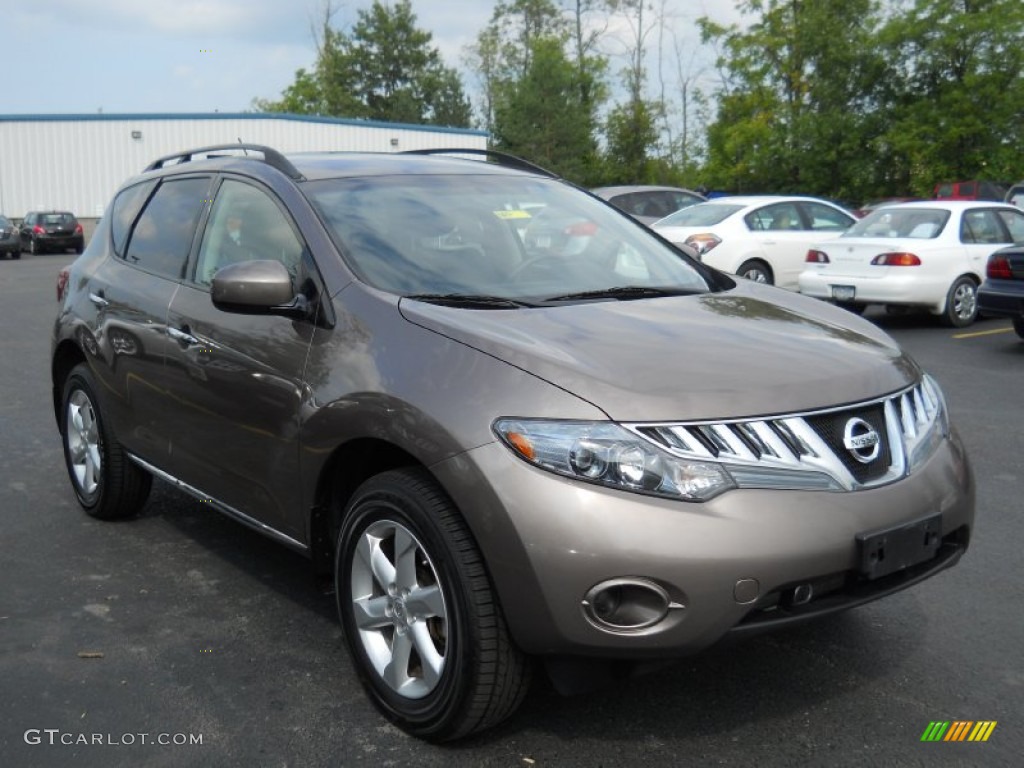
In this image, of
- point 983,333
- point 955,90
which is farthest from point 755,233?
point 955,90

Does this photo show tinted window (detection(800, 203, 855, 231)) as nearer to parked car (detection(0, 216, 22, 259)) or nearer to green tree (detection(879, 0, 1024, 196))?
green tree (detection(879, 0, 1024, 196))

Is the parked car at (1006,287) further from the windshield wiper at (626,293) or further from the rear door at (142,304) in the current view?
the rear door at (142,304)

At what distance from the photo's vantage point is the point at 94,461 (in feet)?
17.0

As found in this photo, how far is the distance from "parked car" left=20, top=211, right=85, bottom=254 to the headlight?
39.1 metres

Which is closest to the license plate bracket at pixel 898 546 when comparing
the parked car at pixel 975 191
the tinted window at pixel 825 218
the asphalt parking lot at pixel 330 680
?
the asphalt parking lot at pixel 330 680

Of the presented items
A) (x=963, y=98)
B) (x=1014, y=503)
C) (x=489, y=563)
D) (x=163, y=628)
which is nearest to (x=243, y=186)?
(x=163, y=628)

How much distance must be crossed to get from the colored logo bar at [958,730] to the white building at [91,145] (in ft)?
142

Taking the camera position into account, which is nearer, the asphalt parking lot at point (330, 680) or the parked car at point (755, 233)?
the asphalt parking lot at point (330, 680)

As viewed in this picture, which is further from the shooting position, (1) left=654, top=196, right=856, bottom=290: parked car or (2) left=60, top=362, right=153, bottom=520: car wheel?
(1) left=654, top=196, right=856, bottom=290: parked car


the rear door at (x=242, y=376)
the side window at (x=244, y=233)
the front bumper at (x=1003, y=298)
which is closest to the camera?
the rear door at (x=242, y=376)

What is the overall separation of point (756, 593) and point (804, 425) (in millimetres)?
469

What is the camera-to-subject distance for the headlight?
266 cm

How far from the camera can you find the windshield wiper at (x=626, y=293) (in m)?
3.62

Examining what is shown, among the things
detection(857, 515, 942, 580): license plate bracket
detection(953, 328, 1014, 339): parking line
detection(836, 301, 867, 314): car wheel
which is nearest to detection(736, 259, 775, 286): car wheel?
detection(836, 301, 867, 314): car wheel
